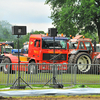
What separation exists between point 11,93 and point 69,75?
4418 millimetres

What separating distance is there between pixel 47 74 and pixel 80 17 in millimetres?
24452

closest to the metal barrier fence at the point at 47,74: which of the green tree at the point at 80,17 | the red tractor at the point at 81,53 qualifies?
the red tractor at the point at 81,53

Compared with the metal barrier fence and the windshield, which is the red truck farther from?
the metal barrier fence

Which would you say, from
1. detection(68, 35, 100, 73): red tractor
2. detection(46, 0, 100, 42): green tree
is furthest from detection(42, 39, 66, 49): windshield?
detection(46, 0, 100, 42): green tree

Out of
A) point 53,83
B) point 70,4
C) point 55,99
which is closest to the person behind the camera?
point 55,99

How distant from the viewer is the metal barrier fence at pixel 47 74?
44.2 ft

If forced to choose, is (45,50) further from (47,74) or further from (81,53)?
(47,74)

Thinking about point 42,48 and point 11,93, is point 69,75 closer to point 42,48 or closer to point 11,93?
point 11,93

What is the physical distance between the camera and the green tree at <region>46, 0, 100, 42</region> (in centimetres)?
3588

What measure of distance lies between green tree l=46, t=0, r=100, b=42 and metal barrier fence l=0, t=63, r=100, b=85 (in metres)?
21.8

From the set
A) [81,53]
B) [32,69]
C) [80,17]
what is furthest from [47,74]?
[80,17]

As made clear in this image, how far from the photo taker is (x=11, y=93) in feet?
33.2

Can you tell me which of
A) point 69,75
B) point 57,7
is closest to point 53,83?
point 69,75

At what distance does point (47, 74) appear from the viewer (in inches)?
530
